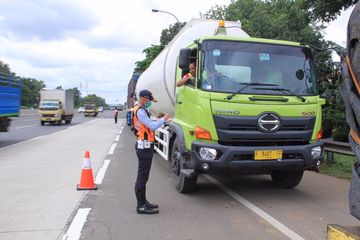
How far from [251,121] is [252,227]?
166 centimetres

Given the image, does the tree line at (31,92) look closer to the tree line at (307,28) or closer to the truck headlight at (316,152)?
the tree line at (307,28)

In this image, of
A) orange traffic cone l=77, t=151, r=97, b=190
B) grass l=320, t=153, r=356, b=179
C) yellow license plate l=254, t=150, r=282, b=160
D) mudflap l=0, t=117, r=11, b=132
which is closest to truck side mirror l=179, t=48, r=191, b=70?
yellow license plate l=254, t=150, r=282, b=160

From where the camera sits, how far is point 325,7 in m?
10.6

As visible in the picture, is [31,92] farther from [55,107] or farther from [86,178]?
[86,178]

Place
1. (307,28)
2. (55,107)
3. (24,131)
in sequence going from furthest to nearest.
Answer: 1. (55,107)
2. (307,28)
3. (24,131)

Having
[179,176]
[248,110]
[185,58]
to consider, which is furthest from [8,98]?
[248,110]

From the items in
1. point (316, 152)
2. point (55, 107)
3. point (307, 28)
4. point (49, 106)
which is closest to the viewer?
point (316, 152)

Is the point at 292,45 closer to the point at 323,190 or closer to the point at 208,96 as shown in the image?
the point at 208,96

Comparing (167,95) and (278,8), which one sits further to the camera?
(278,8)

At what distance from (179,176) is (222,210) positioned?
139 cm

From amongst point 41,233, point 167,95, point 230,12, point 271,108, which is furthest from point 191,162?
point 230,12

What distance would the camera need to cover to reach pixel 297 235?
5.37 meters

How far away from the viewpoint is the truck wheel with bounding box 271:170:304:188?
314 inches

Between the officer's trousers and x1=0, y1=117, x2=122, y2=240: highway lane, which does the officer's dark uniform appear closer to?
the officer's trousers
